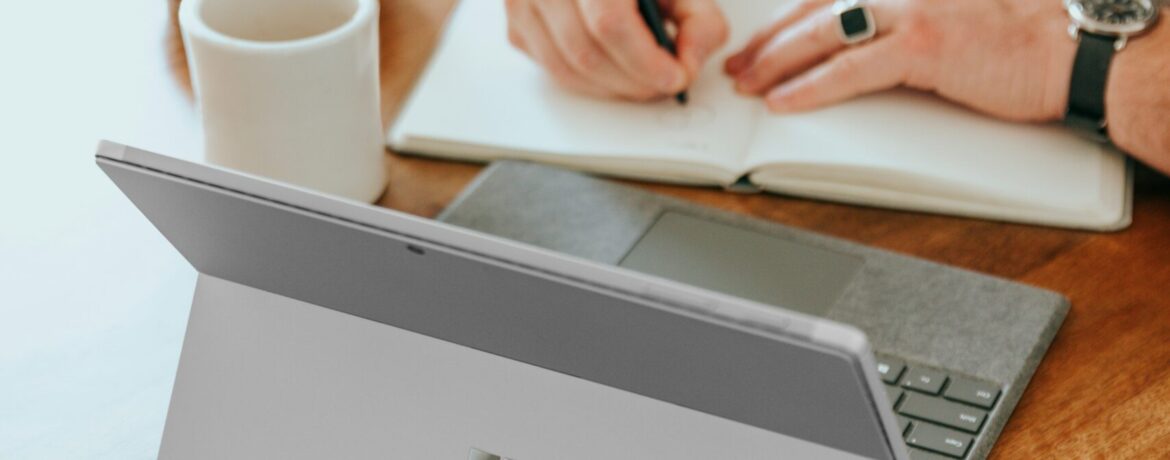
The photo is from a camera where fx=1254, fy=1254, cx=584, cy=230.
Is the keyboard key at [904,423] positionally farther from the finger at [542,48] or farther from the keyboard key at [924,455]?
the finger at [542,48]

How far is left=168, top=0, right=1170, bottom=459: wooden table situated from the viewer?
25.5 inches

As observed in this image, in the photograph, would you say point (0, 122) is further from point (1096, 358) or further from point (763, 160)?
point (1096, 358)

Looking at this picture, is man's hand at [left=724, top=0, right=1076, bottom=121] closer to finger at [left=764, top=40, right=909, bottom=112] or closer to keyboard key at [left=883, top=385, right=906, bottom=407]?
finger at [left=764, top=40, right=909, bottom=112]

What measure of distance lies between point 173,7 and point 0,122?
0.58ft

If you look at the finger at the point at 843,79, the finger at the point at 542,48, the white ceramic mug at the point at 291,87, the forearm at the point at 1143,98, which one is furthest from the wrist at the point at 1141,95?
the white ceramic mug at the point at 291,87

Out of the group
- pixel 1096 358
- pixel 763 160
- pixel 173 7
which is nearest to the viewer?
pixel 1096 358

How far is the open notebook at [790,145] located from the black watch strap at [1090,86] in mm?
12

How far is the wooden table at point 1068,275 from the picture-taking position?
0.65 meters

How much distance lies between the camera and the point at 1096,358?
2.28 ft

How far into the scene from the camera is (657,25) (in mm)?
908

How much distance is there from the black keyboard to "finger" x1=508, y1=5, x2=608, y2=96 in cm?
32

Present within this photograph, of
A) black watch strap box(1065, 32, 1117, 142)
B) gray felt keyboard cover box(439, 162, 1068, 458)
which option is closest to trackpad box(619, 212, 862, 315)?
gray felt keyboard cover box(439, 162, 1068, 458)

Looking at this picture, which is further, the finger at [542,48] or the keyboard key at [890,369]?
the finger at [542,48]

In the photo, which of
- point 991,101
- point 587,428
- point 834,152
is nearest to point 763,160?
point 834,152
